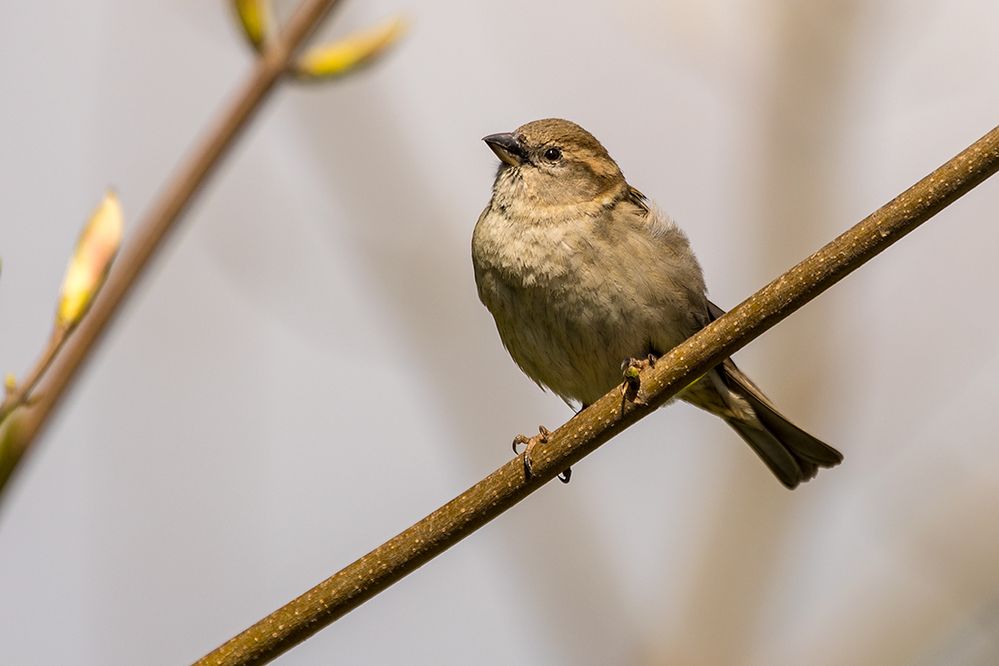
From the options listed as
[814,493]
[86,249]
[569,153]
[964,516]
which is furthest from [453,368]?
[86,249]

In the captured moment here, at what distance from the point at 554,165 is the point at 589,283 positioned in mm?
916

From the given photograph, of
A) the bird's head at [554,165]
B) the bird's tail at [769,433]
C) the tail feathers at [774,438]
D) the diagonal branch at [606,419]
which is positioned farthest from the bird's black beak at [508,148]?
the diagonal branch at [606,419]

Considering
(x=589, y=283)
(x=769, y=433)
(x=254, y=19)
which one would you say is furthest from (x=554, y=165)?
(x=254, y=19)

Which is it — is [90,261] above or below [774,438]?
below

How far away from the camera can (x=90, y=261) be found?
1.45 meters

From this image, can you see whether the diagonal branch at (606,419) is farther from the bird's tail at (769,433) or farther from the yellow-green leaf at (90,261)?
the bird's tail at (769,433)

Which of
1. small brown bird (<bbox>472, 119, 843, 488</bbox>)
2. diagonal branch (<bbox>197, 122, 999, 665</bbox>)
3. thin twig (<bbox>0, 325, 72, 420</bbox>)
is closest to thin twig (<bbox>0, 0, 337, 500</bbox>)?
thin twig (<bbox>0, 325, 72, 420</bbox>)

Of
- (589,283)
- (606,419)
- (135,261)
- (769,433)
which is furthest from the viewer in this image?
(769,433)

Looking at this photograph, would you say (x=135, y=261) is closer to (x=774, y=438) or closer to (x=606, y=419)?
(x=606, y=419)

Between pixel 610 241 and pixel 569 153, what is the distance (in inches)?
31.6

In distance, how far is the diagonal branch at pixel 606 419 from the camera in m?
1.81

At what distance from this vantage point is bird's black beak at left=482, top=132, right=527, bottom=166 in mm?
5500

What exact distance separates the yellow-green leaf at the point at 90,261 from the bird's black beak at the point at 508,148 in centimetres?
405

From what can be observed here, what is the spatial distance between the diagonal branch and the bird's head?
304 centimetres
